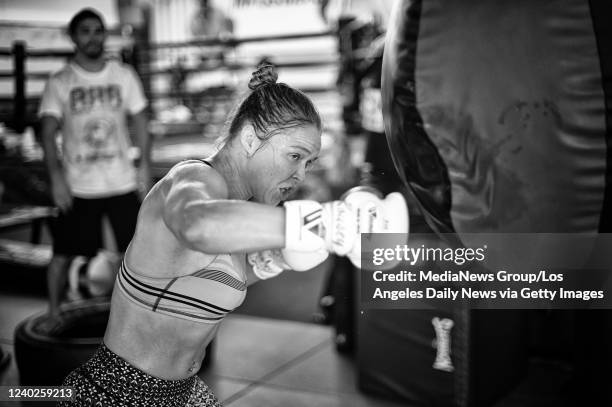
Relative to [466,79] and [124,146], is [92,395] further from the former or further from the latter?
[124,146]

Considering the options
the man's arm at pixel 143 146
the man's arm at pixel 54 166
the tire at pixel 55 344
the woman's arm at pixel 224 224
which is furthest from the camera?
the man's arm at pixel 143 146

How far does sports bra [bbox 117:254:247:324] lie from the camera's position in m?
1.23

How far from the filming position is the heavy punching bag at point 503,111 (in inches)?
41.3

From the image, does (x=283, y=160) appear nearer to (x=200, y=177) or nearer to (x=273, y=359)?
(x=200, y=177)

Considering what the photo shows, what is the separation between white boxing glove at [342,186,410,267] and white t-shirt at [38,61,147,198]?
2.27m

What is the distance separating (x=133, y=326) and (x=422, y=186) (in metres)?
0.60

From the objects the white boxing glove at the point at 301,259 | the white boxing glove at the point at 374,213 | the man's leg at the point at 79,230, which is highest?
the white boxing glove at the point at 374,213

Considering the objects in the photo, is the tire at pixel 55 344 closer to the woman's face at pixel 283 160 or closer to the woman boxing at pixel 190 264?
the woman boxing at pixel 190 264

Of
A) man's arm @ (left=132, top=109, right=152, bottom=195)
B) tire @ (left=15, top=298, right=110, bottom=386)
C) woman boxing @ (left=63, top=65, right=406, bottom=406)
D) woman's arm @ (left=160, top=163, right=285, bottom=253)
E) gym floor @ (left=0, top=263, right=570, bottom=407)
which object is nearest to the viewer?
woman's arm @ (left=160, top=163, right=285, bottom=253)

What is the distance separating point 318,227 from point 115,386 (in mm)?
545

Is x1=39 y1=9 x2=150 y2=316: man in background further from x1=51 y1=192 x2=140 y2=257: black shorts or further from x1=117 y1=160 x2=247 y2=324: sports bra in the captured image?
x1=117 y1=160 x2=247 y2=324: sports bra

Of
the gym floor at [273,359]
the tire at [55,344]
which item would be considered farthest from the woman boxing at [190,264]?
the gym floor at [273,359]

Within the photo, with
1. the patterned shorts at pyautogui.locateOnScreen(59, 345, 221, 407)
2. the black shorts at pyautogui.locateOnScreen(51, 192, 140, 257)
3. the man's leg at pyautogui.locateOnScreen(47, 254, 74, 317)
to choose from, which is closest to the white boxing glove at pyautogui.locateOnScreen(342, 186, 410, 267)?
the patterned shorts at pyautogui.locateOnScreen(59, 345, 221, 407)

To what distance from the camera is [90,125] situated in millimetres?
3188
